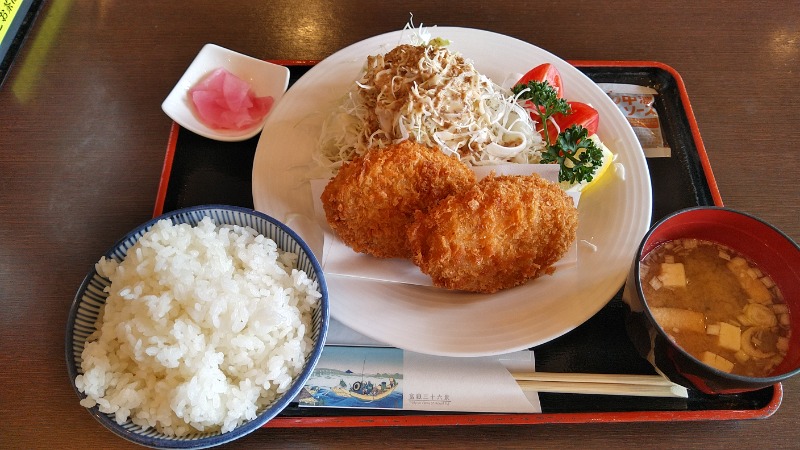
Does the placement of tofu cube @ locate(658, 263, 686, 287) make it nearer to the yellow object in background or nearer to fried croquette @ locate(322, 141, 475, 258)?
fried croquette @ locate(322, 141, 475, 258)

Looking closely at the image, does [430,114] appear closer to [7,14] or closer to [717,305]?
[717,305]

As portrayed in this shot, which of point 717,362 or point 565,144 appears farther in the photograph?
point 565,144

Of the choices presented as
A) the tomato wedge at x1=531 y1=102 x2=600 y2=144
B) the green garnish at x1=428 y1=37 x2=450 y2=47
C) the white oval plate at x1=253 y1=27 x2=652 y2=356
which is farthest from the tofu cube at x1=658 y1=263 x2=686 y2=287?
the green garnish at x1=428 y1=37 x2=450 y2=47

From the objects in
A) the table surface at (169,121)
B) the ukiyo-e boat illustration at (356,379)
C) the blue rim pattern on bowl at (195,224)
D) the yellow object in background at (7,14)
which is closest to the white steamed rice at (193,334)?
the blue rim pattern on bowl at (195,224)

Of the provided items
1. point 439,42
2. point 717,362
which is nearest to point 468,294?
point 717,362

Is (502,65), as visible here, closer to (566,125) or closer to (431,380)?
(566,125)

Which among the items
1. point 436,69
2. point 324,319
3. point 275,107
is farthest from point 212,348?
point 436,69
